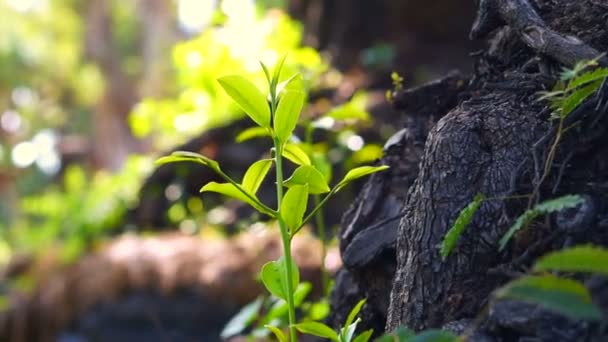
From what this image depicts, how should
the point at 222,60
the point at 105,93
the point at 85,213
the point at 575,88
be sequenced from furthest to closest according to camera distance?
1. the point at 105,93
2. the point at 85,213
3. the point at 222,60
4. the point at 575,88

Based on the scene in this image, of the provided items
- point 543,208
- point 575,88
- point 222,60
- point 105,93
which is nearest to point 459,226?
point 543,208

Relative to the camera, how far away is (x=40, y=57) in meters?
15.3

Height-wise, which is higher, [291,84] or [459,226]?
[291,84]

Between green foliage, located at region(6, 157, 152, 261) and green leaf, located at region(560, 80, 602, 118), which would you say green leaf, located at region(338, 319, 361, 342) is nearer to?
green leaf, located at region(560, 80, 602, 118)

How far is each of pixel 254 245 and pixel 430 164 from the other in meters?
2.32

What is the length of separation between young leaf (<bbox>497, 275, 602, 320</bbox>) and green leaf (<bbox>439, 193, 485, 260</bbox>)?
0.20 m

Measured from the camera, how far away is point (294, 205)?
94cm

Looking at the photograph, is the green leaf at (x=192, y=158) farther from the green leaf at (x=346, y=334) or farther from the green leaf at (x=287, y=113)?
the green leaf at (x=346, y=334)

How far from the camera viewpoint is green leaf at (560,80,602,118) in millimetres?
813

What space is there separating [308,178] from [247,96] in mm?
120

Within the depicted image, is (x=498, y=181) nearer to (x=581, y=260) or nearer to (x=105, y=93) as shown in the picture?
(x=581, y=260)

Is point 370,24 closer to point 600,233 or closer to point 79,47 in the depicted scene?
point 600,233

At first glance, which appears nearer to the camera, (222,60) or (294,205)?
(294,205)

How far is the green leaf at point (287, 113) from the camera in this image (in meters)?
0.93
